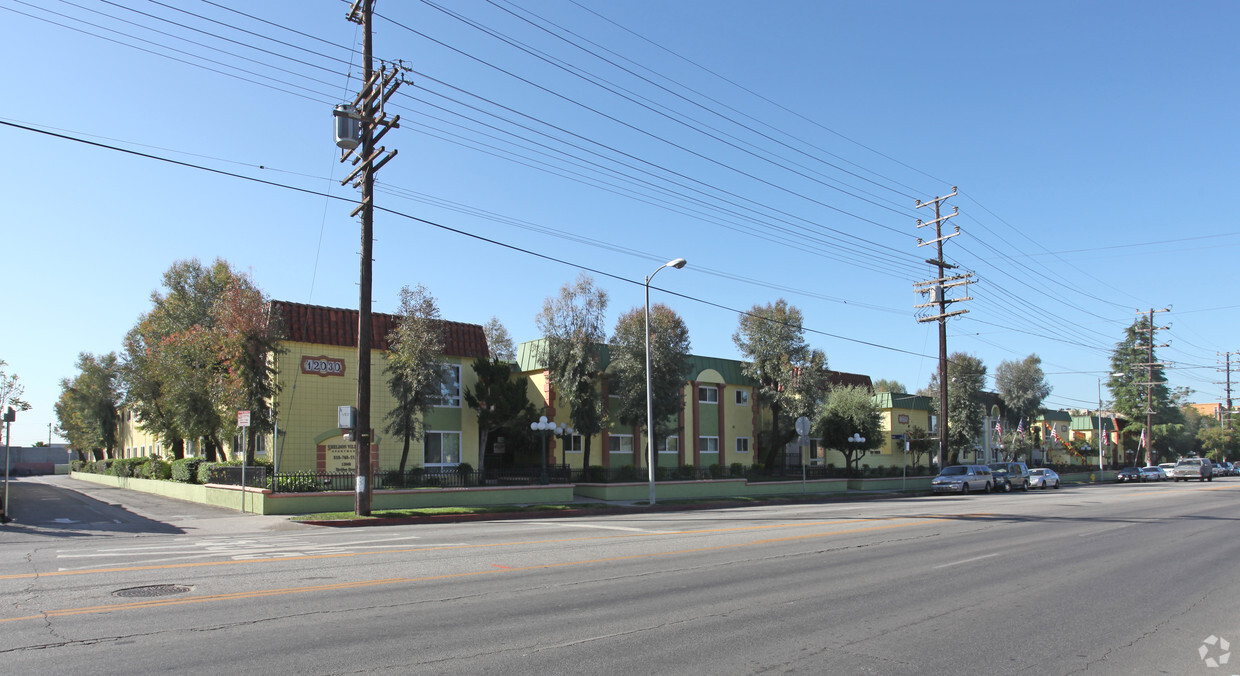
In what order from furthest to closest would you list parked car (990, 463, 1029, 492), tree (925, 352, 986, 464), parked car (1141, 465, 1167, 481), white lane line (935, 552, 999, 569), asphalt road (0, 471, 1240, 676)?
parked car (1141, 465, 1167, 481) < tree (925, 352, 986, 464) < parked car (990, 463, 1029, 492) < white lane line (935, 552, 999, 569) < asphalt road (0, 471, 1240, 676)

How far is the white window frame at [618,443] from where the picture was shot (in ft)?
132

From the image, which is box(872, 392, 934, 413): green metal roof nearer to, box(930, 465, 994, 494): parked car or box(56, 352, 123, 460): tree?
box(930, 465, 994, 494): parked car

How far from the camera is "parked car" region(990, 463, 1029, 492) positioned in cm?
4353

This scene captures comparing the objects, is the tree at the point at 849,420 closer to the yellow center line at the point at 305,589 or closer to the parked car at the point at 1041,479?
the parked car at the point at 1041,479

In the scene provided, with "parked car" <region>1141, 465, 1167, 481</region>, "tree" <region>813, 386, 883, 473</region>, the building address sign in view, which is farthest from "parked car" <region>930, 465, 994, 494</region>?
"parked car" <region>1141, 465, 1167, 481</region>

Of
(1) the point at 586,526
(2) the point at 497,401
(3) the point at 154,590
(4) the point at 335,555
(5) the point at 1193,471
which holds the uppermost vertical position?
(2) the point at 497,401

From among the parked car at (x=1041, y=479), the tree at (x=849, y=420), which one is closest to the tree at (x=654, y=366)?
the tree at (x=849, y=420)

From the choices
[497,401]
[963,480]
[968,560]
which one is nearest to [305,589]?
[968,560]

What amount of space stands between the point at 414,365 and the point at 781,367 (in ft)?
73.8

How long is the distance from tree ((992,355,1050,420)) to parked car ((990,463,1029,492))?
114ft

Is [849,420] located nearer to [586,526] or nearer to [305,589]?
[586,526]

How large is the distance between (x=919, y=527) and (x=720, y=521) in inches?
208

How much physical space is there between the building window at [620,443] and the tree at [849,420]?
1136cm

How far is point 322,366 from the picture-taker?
3125 cm
